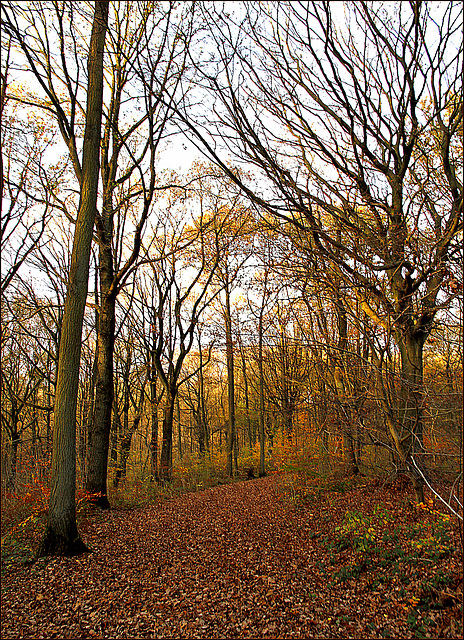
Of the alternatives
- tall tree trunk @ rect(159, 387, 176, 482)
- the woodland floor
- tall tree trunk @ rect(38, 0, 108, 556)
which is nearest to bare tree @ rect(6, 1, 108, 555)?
tall tree trunk @ rect(38, 0, 108, 556)

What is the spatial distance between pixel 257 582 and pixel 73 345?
435 cm

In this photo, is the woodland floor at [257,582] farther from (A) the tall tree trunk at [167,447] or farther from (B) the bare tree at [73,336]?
(A) the tall tree trunk at [167,447]

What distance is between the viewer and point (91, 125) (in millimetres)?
6836

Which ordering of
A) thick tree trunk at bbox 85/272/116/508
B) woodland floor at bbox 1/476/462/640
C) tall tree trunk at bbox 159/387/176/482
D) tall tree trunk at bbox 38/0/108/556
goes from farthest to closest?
tall tree trunk at bbox 159/387/176/482 → thick tree trunk at bbox 85/272/116/508 → tall tree trunk at bbox 38/0/108/556 → woodland floor at bbox 1/476/462/640

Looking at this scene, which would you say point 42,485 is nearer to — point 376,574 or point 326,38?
point 376,574

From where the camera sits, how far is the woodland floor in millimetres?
3711

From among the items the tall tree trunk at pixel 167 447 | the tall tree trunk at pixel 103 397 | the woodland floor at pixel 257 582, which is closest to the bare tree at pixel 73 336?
the woodland floor at pixel 257 582

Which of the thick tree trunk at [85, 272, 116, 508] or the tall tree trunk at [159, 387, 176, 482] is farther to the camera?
the tall tree trunk at [159, 387, 176, 482]

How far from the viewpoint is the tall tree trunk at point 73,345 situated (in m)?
5.65

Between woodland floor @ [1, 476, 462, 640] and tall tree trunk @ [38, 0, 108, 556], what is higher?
tall tree trunk @ [38, 0, 108, 556]

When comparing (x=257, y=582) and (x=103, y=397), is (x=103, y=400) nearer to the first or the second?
(x=103, y=397)

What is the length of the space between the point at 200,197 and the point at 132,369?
10080mm

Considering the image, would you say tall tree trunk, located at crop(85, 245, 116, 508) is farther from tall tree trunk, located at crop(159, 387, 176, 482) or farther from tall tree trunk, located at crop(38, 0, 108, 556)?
tall tree trunk, located at crop(159, 387, 176, 482)

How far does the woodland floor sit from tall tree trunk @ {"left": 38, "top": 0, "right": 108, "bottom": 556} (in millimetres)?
411
